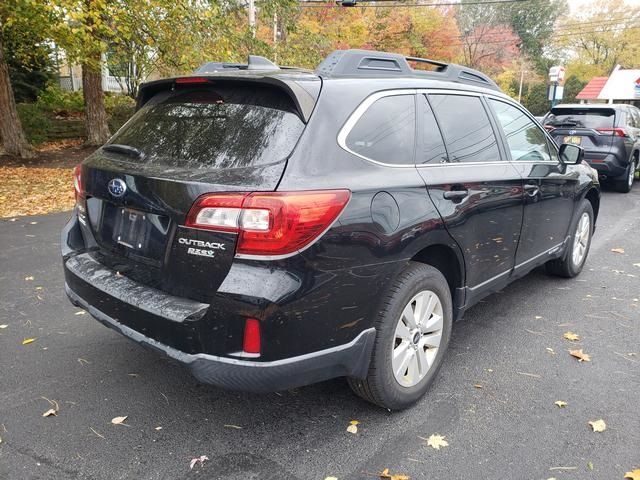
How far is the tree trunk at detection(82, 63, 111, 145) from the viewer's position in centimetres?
1367

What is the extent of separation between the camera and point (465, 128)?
10.9ft

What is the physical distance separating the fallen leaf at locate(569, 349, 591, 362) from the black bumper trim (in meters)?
1.81

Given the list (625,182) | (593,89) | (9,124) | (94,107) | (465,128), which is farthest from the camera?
(593,89)

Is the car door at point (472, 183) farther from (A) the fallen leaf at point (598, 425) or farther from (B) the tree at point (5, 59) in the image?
(B) the tree at point (5, 59)

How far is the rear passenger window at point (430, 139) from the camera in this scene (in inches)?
114

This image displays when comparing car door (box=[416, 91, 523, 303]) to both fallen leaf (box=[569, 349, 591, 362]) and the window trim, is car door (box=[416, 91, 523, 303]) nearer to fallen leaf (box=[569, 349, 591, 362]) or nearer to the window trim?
the window trim

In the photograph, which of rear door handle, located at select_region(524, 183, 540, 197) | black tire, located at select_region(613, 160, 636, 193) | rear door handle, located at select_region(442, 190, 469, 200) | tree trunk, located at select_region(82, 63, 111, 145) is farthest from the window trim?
tree trunk, located at select_region(82, 63, 111, 145)

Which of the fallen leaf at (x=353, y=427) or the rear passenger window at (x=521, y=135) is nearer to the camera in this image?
the fallen leaf at (x=353, y=427)

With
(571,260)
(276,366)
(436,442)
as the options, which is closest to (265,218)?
(276,366)

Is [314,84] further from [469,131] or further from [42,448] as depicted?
[42,448]

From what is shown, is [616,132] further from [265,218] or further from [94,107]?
[94,107]

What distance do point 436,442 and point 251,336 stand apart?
1.14 metres

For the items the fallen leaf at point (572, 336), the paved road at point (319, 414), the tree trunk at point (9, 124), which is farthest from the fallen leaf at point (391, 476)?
the tree trunk at point (9, 124)

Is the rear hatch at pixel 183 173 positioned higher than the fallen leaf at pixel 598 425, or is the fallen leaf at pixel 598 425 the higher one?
the rear hatch at pixel 183 173
